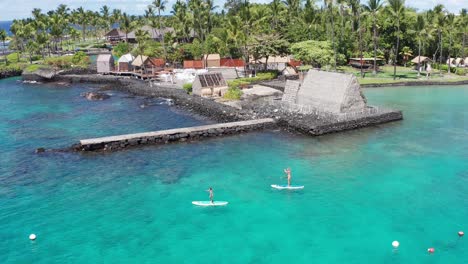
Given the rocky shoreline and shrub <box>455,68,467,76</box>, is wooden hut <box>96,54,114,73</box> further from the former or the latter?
shrub <box>455,68,467,76</box>

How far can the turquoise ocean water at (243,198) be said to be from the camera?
26094mm

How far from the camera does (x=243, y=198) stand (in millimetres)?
32531

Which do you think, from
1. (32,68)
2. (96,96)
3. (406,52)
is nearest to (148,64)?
(96,96)

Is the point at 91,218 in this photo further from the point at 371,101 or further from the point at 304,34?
the point at 304,34

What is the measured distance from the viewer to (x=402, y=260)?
24.7 metres

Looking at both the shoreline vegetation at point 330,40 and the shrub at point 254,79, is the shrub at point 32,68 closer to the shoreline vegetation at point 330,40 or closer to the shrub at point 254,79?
the shoreline vegetation at point 330,40

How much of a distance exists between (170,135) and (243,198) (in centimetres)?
1682

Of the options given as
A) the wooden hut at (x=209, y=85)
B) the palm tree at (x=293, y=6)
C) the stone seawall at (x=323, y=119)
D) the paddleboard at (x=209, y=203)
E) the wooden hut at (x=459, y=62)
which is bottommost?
the paddleboard at (x=209, y=203)

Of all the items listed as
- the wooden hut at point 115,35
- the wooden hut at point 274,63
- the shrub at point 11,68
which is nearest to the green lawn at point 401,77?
the wooden hut at point 274,63

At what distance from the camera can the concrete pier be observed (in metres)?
44.0

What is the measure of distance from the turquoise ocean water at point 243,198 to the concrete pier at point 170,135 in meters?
1.77

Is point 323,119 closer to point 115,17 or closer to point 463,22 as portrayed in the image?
point 463,22

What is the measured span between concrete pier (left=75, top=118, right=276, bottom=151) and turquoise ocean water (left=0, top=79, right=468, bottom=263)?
5.79 feet

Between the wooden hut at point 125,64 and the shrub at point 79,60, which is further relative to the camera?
the shrub at point 79,60
